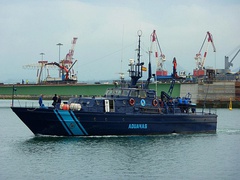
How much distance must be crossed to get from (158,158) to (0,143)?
40.3 feet

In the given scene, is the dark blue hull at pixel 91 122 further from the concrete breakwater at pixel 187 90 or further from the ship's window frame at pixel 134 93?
the concrete breakwater at pixel 187 90

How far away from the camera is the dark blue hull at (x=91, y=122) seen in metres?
38.8

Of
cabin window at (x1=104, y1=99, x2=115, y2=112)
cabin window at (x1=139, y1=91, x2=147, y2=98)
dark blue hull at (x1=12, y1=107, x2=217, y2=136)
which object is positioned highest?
cabin window at (x1=139, y1=91, x2=147, y2=98)

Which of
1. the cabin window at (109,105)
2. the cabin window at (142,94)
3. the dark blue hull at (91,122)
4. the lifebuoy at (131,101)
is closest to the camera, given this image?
the dark blue hull at (91,122)

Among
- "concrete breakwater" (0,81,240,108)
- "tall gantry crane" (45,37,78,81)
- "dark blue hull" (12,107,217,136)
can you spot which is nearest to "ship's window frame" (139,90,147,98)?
"dark blue hull" (12,107,217,136)

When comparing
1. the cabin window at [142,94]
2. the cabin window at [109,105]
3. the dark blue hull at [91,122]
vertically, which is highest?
the cabin window at [142,94]

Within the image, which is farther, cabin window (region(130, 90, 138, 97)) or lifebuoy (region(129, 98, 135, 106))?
cabin window (region(130, 90, 138, 97))

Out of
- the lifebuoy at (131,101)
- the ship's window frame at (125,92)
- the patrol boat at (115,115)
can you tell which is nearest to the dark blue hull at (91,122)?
the patrol boat at (115,115)

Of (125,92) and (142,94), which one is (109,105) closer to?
(125,92)

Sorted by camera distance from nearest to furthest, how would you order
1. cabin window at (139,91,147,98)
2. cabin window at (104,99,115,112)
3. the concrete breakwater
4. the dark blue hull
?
the dark blue hull
cabin window at (104,99,115,112)
cabin window at (139,91,147,98)
the concrete breakwater

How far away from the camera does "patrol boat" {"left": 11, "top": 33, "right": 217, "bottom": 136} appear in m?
39.0

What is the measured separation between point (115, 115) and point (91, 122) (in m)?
1.79

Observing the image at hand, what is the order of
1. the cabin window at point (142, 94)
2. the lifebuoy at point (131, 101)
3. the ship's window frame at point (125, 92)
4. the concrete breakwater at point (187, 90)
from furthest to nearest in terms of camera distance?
1. the concrete breakwater at point (187, 90)
2. the cabin window at point (142, 94)
3. the ship's window frame at point (125, 92)
4. the lifebuoy at point (131, 101)

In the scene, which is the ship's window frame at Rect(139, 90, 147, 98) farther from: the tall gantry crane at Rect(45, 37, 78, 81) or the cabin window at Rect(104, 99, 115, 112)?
the tall gantry crane at Rect(45, 37, 78, 81)
